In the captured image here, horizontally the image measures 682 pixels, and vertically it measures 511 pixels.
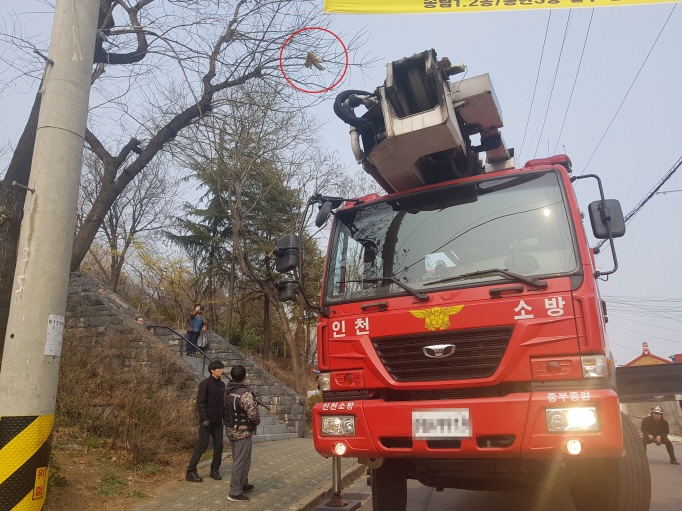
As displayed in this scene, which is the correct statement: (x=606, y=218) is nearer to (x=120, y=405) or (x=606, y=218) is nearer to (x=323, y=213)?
(x=323, y=213)

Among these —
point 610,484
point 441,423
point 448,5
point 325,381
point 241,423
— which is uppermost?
point 448,5

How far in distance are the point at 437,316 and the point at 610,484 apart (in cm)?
181

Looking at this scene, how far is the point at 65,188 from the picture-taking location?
353 centimetres

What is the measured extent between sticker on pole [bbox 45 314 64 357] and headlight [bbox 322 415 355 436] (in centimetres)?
200

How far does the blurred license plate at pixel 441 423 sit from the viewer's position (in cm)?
373

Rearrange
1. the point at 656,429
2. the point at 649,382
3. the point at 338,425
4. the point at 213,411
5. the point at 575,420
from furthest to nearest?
the point at 656,429, the point at 649,382, the point at 213,411, the point at 338,425, the point at 575,420

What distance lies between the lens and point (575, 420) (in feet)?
11.4

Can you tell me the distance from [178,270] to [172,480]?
22.4m

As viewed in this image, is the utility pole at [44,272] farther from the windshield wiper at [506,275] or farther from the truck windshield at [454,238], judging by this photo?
the windshield wiper at [506,275]

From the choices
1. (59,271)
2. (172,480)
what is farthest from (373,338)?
(172,480)

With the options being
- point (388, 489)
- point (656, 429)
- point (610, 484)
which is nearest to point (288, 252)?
point (388, 489)

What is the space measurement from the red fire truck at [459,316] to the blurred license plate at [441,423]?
10 mm

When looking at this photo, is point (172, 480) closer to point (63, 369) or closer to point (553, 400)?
point (63, 369)

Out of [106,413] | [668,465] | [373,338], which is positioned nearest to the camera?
[373,338]
